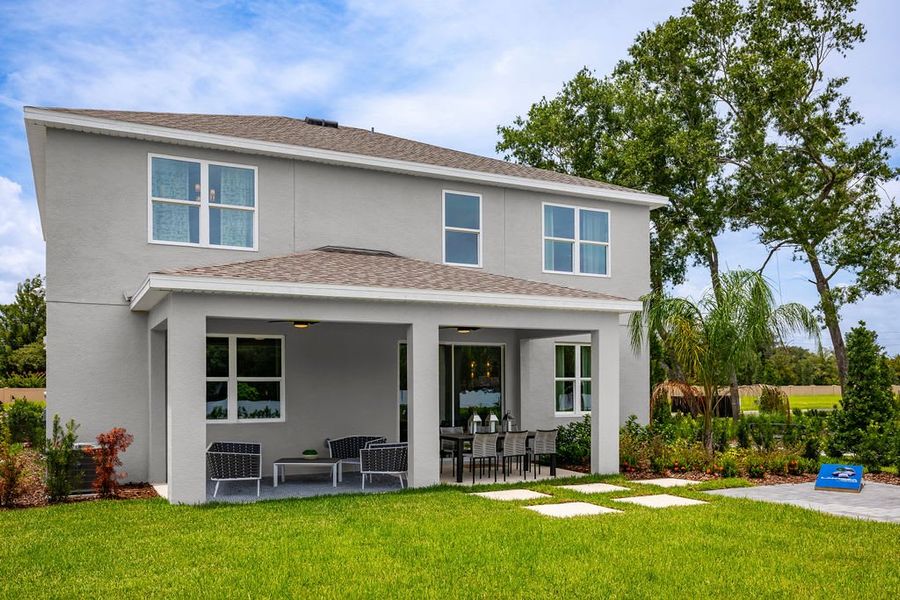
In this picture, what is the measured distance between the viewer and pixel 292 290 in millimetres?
12234

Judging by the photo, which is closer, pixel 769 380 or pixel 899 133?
pixel 899 133

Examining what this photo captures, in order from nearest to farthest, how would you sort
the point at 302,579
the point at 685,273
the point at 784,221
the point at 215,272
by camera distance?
the point at 302,579 → the point at 215,272 → the point at 784,221 → the point at 685,273

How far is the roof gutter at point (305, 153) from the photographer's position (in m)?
13.9

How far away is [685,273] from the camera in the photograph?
108 feet

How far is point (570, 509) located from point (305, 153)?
8.90 metres

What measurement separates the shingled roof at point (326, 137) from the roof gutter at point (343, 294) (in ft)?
12.1

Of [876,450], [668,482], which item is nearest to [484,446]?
[668,482]

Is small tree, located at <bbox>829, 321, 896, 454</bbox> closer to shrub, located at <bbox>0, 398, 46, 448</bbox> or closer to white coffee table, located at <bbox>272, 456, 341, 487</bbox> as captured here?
white coffee table, located at <bbox>272, 456, 341, 487</bbox>

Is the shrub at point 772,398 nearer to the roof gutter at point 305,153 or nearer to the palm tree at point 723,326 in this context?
the palm tree at point 723,326

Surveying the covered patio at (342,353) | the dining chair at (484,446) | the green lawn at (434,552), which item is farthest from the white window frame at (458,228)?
the green lawn at (434,552)

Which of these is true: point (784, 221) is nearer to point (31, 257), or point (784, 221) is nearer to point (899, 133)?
point (899, 133)

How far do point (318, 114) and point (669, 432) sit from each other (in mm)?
12211

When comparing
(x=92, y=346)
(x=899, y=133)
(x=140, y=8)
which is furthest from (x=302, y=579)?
(x=899, y=133)

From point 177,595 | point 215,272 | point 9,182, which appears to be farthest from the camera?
point 9,182
